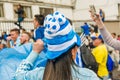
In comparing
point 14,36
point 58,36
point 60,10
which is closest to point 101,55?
point 14,36

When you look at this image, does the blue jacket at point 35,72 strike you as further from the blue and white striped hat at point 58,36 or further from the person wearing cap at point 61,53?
the blue and white striped hat at point 58,36

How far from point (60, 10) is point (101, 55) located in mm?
18772

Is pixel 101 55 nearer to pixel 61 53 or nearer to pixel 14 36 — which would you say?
pixel 14 36

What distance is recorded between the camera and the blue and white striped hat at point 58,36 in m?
1.82

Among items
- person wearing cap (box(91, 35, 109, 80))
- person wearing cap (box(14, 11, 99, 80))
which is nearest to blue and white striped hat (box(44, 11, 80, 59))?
person wearing cap (box(14, 11, 99, 80))

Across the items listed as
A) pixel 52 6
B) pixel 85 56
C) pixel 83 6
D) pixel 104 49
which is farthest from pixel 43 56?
pixel 83 6

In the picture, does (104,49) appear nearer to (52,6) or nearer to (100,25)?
(100,25)

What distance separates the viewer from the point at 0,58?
2812 millimetres

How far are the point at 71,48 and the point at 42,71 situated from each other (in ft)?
0.83

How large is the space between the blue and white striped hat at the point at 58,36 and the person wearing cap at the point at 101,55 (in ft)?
13.0

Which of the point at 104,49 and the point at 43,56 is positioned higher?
the point at 43,56

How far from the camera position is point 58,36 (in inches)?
72.0

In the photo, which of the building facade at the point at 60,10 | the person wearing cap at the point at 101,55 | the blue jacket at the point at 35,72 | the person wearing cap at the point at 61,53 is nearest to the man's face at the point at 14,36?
the person wearing cap at the point at 101,55

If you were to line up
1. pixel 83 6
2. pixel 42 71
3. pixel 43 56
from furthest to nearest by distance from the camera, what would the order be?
1. pixel 83 6
2. pixel 43 56
3. pixel 42 71
